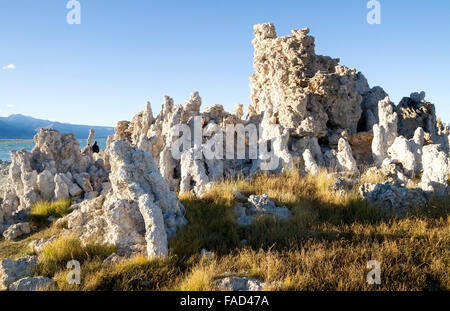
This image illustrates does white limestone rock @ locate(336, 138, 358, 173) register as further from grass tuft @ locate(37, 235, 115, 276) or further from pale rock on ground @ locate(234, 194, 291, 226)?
grass tuft @ locate(37, 235, 115, 276)

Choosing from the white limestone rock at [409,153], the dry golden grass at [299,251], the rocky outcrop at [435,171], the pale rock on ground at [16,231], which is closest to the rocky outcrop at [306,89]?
the white limestone rock at [409,153]

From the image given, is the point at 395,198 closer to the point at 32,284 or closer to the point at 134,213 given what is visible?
the point at 134,213

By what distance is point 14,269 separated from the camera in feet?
14.7

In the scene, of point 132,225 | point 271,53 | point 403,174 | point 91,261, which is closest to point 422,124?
point 403,174

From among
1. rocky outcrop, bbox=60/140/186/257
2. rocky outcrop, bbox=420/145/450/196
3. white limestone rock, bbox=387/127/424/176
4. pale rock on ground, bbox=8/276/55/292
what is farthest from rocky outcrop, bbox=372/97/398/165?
pale rock on ground, bbox=8/276/55/292

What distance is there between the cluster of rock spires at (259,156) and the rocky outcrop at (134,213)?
2cm

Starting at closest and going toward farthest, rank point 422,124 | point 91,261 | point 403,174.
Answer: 1. point 91,261
2. point 403,174
3. point 422,124

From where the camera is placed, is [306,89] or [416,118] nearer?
[306,89]

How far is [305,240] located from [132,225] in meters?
3.18

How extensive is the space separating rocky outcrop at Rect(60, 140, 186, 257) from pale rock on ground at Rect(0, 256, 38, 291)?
0.90 m

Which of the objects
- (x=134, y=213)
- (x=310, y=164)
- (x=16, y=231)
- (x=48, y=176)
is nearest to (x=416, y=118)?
(x=310, y=164)

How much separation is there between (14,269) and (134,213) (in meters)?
1.97

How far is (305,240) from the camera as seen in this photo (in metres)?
5.14
